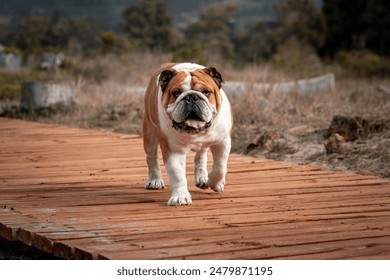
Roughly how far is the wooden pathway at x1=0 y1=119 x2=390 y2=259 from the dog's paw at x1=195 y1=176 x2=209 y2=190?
0.07 metres

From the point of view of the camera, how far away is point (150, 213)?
5.59m

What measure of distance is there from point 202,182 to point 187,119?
91cm

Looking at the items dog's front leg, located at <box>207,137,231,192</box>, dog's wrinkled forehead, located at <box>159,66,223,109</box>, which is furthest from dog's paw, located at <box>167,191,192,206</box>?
dog's wrinkled forehead, located at <box>159,66,223,109</box>

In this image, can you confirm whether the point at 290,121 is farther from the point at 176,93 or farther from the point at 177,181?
the point at 176,93

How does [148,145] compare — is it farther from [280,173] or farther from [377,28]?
[377,28]

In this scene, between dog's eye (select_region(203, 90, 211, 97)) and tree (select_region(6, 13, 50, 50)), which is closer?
dog's eye (select_region(203, 90, 211, 97))

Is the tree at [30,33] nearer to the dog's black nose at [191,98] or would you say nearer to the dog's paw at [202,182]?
the dog's paw at [202,182]

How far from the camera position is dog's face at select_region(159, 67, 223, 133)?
218 inches

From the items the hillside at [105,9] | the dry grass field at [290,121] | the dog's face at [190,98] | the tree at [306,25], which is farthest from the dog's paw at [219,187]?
the hillside at [105,9]

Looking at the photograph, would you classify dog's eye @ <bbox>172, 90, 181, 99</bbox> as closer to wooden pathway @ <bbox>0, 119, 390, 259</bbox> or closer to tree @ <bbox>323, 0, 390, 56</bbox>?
wooden pathway @ <bbox>0, 119, 390, 259</bbox>

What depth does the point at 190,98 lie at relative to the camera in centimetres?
552

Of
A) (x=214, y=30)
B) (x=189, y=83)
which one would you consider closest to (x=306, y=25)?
(x=214, y=30)

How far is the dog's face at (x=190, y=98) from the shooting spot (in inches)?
218
